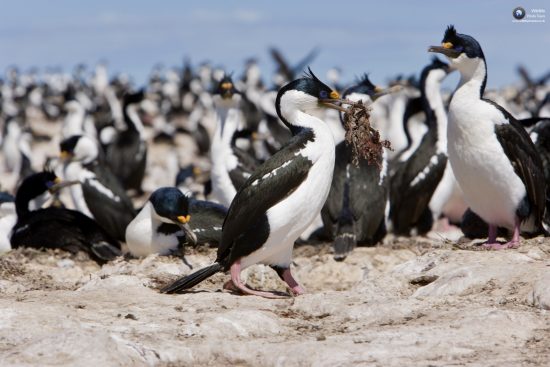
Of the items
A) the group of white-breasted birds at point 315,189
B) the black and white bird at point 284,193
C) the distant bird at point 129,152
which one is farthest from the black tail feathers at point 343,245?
the distant bird at point 129,152

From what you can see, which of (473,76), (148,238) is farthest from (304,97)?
(148,238)

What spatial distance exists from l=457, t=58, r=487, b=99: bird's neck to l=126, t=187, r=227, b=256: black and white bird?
272 cm

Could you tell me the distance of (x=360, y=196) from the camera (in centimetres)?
1155

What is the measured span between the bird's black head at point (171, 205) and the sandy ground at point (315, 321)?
0.91 m

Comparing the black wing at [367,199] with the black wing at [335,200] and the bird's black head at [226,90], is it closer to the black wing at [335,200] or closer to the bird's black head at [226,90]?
the black wing at [335,200]

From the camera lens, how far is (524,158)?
8.76 meters

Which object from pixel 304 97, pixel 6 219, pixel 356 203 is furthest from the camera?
pixel 6 219

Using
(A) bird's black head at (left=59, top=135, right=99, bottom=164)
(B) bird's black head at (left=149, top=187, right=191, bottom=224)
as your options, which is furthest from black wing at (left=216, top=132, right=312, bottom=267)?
(A) bird's black head at (left=59, top=135, right=99, bottom=164)

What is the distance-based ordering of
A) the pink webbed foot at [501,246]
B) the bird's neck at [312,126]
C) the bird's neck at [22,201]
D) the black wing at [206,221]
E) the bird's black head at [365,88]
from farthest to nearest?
the bird's black head at [365,88] → the bird's neck at [22,201] → the black wing at [206,221] → the pink webbed foot at [501,246] → the bird's neck at [312,126]

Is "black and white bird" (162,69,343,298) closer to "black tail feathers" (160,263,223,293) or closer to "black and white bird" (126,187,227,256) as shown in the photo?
"black tail feathers" (160,263,223,293)

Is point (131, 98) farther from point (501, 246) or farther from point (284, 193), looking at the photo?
point (284, 193)

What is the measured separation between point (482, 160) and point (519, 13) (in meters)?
3.87

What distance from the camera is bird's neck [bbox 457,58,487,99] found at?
8.88m

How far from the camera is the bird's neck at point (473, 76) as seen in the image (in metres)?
8.88
